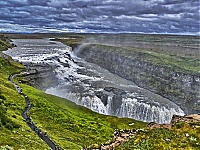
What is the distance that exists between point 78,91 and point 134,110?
23449 mm

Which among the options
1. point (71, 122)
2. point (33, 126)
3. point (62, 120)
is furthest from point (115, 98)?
point (33, 126)

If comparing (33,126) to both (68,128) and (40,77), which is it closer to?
(68,128)

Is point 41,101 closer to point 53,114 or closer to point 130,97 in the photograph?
point 53,114

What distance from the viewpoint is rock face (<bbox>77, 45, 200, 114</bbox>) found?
103 m

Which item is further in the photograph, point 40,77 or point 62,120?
point 40,77

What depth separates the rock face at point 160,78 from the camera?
102713mm

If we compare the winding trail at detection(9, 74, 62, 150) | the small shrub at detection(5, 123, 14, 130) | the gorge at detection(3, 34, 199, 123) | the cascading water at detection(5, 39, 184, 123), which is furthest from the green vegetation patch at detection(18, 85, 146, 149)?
the small shrub at detection(5, 123, 14, 130)

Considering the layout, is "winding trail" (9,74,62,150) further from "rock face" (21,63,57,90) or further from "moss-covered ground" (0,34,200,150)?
"rock face" (21,63,57,90)

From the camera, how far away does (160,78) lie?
124 meters

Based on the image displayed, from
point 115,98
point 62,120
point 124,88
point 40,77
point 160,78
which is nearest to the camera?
point 62,120

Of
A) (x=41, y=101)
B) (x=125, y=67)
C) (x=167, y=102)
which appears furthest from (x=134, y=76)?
(x=41, y=101)

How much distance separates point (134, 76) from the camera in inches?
5310

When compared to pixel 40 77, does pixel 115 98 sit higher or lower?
lower

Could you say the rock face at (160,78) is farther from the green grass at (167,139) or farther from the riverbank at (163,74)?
the green grass at (167,139)
